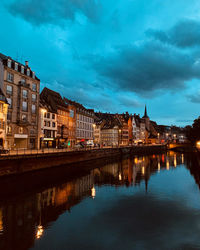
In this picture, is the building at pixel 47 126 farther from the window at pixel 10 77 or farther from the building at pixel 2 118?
the building at pixel 2 118

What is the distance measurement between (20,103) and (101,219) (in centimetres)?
3853

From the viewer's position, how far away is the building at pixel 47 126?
57.1m

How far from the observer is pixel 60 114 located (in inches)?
2741

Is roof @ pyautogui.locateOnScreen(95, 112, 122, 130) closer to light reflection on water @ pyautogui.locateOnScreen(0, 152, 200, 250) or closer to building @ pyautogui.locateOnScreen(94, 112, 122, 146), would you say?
building @ pyautogui.locateOnScreen(94, 112, 122, 146)

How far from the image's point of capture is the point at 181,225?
55.6 feet

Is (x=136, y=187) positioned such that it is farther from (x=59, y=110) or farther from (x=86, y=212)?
(x=59, y=110)

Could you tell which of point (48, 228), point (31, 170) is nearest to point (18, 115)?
point (31, 170)

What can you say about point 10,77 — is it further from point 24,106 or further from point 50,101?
point 50,101

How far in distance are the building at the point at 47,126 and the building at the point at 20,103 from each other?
2528 millimetres

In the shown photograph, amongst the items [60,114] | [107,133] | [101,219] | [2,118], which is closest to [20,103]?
[2,118]

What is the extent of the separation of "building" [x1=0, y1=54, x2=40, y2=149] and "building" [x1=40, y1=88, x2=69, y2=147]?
36.7ft

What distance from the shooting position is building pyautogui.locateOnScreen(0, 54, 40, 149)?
46.3 meters

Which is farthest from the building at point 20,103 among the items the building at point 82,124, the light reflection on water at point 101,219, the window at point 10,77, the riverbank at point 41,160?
Answer: the building at point 82,124

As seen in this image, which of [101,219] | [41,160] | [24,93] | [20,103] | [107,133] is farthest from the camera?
[107,133]
